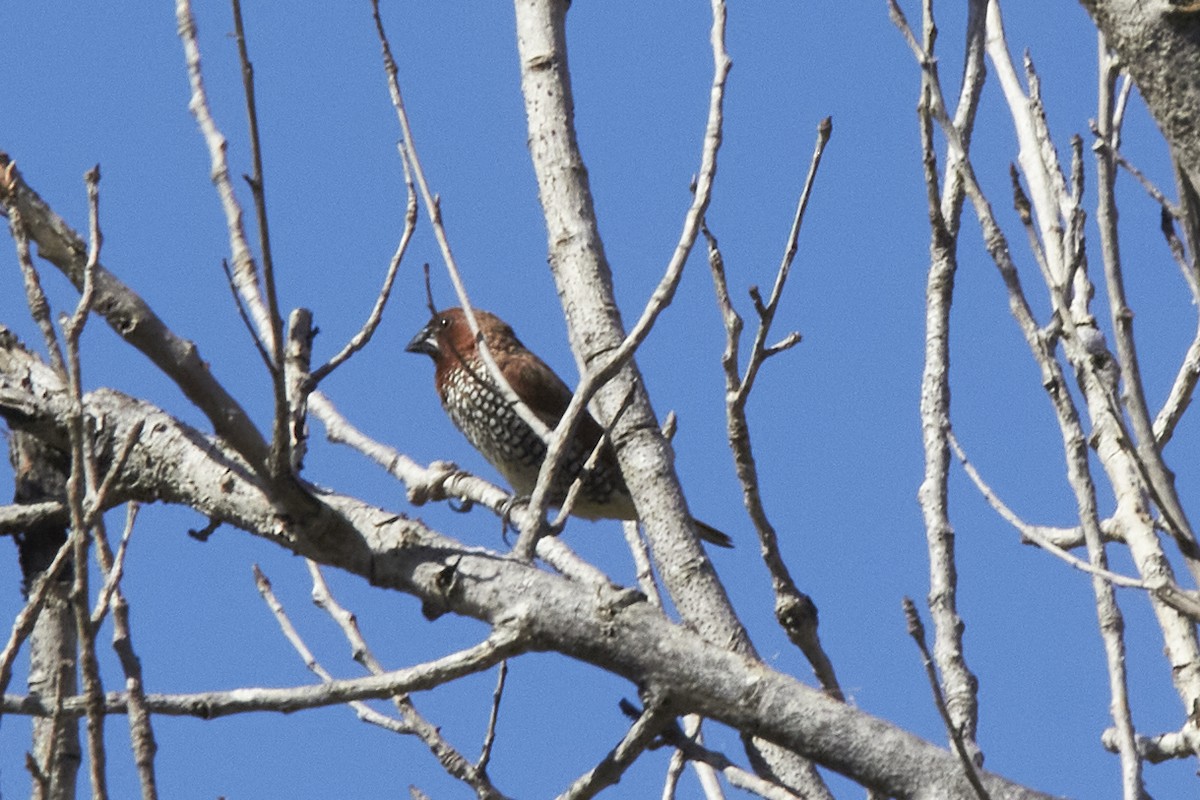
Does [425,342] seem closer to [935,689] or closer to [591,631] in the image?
[591,631]

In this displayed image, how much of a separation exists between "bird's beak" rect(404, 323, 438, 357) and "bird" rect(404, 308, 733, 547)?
139mm

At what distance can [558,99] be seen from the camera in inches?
134

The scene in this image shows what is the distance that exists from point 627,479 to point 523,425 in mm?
3018

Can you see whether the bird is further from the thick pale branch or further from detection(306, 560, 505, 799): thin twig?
the thick pale branch

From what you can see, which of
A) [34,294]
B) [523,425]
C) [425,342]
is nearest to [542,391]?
[523,425]

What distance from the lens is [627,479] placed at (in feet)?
10.3

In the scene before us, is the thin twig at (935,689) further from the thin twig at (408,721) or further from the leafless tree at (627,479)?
the thin twig at (408,721)

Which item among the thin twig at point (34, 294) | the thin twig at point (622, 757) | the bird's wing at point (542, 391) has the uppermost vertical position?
the bird's wing at point (542, 391)

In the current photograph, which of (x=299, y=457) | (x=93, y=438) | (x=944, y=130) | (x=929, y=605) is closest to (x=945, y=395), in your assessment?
(x=929, y=605)

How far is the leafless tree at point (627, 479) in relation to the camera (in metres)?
1.92

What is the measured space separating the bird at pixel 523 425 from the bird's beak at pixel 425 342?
139mm

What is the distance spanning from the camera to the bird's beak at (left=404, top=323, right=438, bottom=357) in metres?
7.11

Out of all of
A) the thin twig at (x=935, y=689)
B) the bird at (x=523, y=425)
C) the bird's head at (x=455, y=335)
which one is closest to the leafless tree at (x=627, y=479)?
the thin twig at (x=935, y=689)

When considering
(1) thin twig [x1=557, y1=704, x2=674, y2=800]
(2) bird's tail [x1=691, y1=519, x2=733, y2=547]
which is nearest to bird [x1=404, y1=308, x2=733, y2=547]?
(2) bird's tail [x1=691, y1=519, x2=733, y2=547]
